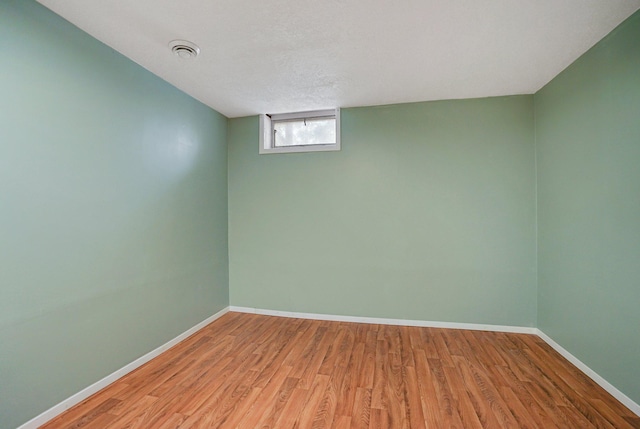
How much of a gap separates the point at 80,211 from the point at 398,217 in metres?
2.94

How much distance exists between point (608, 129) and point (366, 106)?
216 cm

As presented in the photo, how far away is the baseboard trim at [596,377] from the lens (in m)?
1.79

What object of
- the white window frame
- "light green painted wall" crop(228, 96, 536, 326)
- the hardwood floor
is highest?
the white window frame

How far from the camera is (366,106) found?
3.35 metres

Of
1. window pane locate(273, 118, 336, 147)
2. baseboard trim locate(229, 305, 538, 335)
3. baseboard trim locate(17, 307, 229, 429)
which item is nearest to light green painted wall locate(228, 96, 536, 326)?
baseboard trim locate(229, 305, 538, 335)

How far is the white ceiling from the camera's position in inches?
67.1

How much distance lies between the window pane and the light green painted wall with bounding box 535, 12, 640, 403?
2305 mm

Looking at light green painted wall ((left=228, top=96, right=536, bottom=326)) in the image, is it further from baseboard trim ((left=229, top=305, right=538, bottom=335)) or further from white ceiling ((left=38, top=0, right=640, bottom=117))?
white ceiling ((left=38, top=0, right=640, bottom=117))

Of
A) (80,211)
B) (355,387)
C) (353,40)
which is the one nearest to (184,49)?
(353,40)

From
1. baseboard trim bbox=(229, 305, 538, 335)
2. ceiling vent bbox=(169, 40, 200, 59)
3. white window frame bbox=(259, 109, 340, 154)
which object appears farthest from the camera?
white window frame bbox=(259, 109, 340, 154)

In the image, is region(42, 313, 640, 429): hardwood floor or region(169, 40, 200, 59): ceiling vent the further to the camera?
region(169, 40, 200, 59): ceiling vent

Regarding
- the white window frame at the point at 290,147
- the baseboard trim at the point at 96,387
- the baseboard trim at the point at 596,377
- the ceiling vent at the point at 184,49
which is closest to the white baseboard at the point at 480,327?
the baseboard trim at the point at 596,377

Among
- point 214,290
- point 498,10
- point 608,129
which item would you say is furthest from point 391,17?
point 214,290

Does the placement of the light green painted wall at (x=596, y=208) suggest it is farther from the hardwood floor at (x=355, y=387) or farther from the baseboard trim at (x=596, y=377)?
the hardwood floor at (x=355, y=387)
